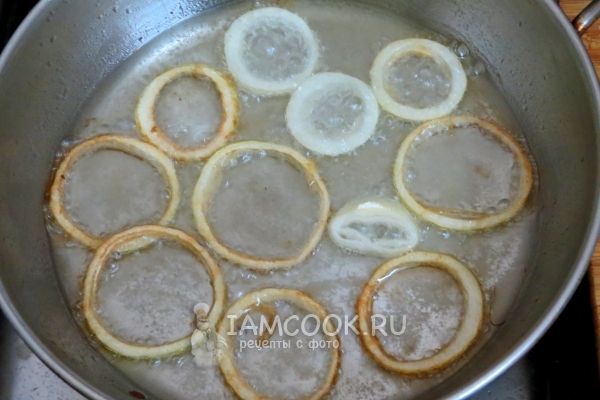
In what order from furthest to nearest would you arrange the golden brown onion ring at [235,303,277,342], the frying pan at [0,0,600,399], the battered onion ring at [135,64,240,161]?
1. the battered onion ring at [135,64,240,161]
2. the golden brown onion ring at [235,303,277,342]
3. the frying pan at [0,0,600,399]

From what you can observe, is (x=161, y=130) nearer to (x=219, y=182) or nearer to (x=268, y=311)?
(x=219, y=182)

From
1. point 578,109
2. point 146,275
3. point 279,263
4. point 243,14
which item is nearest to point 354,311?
point 279,263

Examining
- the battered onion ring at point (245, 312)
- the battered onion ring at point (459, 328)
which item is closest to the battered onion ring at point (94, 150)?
the battered onion ring at point (245, 312)

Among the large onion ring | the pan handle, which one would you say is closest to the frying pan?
the pan handle

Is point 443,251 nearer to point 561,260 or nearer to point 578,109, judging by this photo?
point 561,260

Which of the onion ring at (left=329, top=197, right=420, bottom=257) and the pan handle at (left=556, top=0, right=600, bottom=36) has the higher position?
the pan handle at (left=556, top=0, right=600, bottom=36)

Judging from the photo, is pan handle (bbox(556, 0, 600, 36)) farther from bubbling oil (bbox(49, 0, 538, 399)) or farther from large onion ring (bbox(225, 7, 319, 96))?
large onion ring (bbox(225, 7, 319, 96))

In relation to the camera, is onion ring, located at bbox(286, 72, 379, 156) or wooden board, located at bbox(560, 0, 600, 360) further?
onion ring, located at bbox(286, 72, 379, 156)
